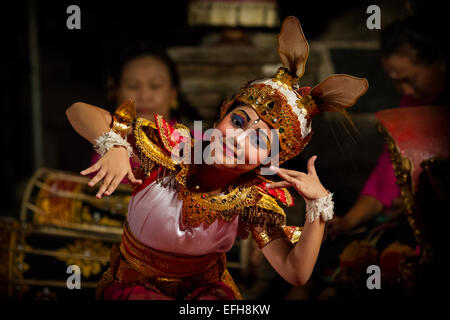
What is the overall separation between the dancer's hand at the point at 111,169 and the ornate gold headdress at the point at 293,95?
11.1 inches

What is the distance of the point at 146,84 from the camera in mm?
1604

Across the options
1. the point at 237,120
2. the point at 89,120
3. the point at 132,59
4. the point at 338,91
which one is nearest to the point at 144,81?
the point at 132,59

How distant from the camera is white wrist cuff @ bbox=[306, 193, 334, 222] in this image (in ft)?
2.93

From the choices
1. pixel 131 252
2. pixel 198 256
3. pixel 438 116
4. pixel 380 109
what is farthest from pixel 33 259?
pixel 438 116

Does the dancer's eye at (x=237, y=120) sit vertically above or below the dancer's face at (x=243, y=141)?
above

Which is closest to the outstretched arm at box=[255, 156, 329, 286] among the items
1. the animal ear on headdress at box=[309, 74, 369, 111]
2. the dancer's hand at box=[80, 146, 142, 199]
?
the animal ear on headdress at box=[309, 74, 369, 111]

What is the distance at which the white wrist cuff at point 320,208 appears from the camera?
2.93 ft

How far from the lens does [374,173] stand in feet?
5.32

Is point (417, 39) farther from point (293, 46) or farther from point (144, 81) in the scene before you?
point (144, 81)

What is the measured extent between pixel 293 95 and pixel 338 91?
3.7 inches

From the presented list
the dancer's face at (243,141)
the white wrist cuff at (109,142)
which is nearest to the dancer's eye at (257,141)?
the dancer's face at (243,141)

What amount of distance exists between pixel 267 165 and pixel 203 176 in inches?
5.8

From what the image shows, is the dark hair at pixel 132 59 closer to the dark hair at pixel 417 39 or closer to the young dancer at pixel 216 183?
the young dancer at pixel 216 183
